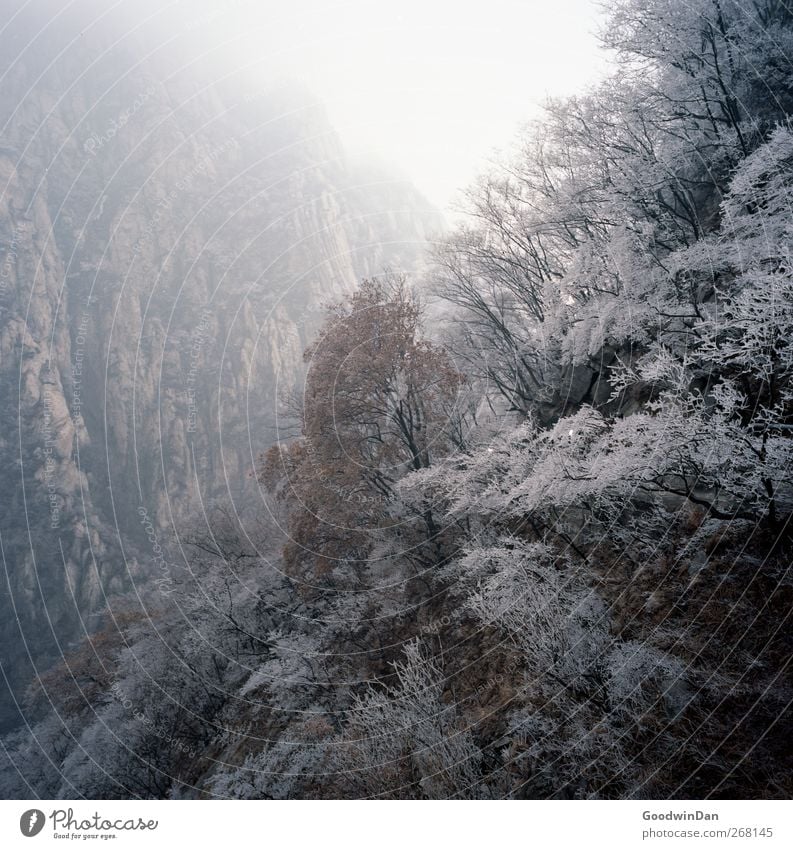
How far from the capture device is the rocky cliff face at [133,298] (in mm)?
61938

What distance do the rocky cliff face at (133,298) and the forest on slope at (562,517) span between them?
41.0 metres

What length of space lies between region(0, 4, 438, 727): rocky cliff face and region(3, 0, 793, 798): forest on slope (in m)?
41.0

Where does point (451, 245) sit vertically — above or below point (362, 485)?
above

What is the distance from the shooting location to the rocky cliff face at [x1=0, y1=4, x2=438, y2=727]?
61938 millimetres

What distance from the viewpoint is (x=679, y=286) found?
30.8ft

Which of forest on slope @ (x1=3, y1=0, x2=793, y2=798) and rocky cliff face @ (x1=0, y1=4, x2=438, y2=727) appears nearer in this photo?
forest on slope @ (x1=3, y1=0, x2=793, y2=798)

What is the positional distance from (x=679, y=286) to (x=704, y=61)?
478 cm

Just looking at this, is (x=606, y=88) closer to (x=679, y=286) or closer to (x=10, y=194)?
(x=679, y=286)

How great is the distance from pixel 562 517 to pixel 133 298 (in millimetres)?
91116

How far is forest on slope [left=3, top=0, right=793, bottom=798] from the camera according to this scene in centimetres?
602

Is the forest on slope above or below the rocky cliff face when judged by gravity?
below

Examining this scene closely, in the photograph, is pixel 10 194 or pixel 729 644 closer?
pixel 729 644

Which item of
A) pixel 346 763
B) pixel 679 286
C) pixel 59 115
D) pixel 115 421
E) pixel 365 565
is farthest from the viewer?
pixel 59 115
